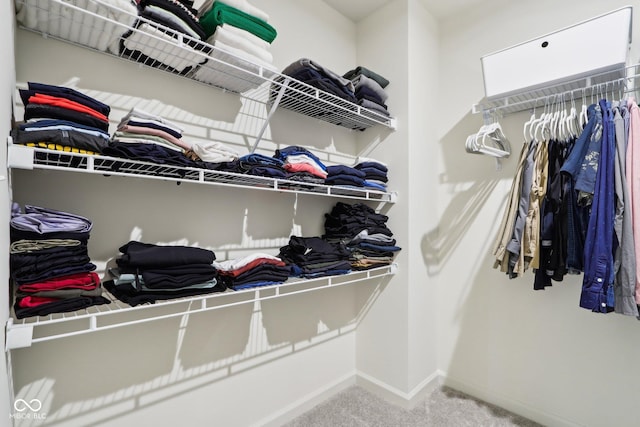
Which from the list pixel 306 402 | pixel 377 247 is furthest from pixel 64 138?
pixel 306 402

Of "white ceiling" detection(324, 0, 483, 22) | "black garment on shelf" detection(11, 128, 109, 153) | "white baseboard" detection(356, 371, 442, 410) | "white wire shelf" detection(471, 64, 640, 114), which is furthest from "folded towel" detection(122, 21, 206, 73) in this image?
"white baseboard" detection(356, 371, 442, 410)

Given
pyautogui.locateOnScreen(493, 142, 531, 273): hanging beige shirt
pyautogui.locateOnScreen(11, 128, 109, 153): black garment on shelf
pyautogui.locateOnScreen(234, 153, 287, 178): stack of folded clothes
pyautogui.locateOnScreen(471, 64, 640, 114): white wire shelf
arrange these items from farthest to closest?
pyautogui.locateOnScreen(493, 142, 531, 273): hanging beige shirt
pyautogui.locateOnScreen(471, 64, 640, 114): white wire shelf
pyautogui.locateOnScreen(234, 153, 287, 178): stack of folded clothes
pyautogui.locateOnScreen(11, 128, 109, 153): black garment on shelf

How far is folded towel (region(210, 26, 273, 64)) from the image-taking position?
116 centimetres

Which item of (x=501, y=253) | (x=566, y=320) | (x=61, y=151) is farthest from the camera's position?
(x=566, y=320)

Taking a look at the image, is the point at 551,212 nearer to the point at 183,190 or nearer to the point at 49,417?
the point at 183,190

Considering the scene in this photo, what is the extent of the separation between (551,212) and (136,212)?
1711mm

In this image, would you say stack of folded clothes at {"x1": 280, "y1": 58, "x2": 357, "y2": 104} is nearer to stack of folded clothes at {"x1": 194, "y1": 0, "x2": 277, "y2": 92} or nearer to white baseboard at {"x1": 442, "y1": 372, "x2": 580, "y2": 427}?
stack of folded clothes at {"x1": 194, "y1": 0, "x2": 277, "y2": 92}

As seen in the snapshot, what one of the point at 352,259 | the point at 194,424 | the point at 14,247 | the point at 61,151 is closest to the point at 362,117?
the point at 352,259

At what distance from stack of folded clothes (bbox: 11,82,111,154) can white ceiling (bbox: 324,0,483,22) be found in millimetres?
1573

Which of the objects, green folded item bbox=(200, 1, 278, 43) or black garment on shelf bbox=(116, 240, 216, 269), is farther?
green folded item bbox=(200, 1, 278, 43)

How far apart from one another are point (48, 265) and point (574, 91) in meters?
2.08

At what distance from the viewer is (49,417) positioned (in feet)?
3.42

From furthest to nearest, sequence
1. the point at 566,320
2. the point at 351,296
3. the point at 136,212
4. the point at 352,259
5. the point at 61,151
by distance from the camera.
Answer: the point at 351,296, the point at 352,259, the point at 566,320, the point at 136,212, the point at 61,151

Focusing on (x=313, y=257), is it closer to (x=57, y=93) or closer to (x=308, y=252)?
(x=308, y=252)
